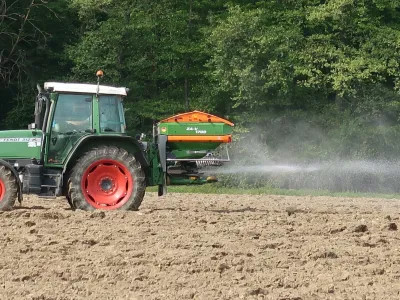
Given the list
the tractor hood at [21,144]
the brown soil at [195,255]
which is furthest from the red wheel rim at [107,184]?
the tractor hood at [21,144]

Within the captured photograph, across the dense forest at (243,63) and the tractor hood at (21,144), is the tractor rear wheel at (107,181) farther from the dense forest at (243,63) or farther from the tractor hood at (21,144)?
the dense forest at (243,63)

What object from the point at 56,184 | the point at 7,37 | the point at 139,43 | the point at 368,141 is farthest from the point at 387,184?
the point at 56,184

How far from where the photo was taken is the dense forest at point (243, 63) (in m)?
29.0

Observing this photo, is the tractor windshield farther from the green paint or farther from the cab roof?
the green paint

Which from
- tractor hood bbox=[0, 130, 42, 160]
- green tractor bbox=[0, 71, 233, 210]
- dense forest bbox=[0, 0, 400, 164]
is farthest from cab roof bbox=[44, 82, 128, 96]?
dense forest bbox=[0, 0, 400, 164]

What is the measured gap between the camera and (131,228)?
1210 centimetres

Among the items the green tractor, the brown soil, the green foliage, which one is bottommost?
the brown soil

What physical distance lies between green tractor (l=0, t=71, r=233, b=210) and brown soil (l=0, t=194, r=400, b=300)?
452 millimetres

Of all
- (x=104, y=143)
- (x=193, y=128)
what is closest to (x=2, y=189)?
(x=104, y=143)

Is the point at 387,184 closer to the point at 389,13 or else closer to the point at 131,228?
the point at 389,13

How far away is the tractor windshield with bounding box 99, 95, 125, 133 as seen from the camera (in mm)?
14142

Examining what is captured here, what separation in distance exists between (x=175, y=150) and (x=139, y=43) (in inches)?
648

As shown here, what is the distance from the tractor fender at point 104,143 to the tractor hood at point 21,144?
1.84 feet

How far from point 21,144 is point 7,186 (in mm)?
750
